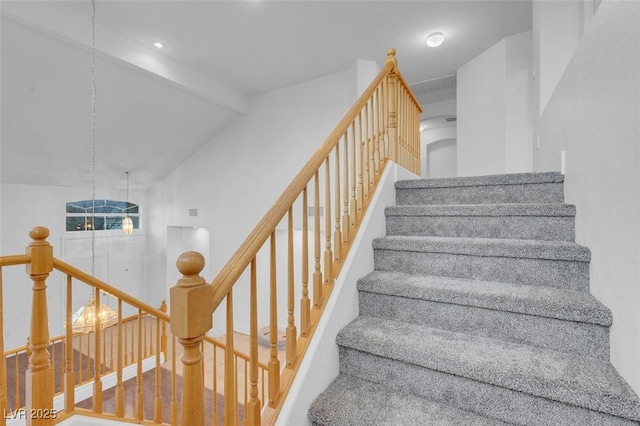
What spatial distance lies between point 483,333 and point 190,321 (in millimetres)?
1144

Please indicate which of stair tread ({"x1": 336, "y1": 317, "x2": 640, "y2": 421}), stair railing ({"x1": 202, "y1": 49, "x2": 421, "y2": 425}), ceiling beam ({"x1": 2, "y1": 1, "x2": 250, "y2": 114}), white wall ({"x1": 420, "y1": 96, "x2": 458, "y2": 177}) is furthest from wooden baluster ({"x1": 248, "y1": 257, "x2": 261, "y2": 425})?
white wall ({"x1": 420, "y1": 96, "x2": 458, "y2": 177})

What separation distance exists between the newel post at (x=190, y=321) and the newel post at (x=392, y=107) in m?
1.87

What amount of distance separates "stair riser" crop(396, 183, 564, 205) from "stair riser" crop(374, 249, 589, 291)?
595 mm

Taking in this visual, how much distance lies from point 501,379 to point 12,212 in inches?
279

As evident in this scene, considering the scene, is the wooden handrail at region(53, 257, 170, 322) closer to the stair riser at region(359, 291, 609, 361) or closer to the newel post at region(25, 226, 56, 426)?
the newel post at region(25, 226, 56, 426)

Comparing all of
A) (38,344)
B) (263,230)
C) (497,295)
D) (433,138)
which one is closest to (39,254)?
(38,344)

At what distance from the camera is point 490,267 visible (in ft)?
4.79

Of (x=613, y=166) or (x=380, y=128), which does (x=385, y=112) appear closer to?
(x=380, y=128)

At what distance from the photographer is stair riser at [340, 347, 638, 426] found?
0.94 metres

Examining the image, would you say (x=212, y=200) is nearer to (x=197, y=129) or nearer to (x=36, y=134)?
(x=197, y=129)

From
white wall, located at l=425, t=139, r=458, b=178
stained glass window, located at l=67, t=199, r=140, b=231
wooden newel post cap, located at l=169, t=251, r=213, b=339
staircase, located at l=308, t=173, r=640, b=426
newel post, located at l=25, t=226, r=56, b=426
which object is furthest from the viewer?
white wall, located at l=425, t=139, r=458, b=178

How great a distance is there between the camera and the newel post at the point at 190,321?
72 centimetres

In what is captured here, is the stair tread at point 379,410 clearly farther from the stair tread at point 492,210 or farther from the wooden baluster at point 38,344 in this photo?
the wooden baluster at point 38,344

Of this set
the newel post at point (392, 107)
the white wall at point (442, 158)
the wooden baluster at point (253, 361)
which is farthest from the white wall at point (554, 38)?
the white wall at point (442, 158)
